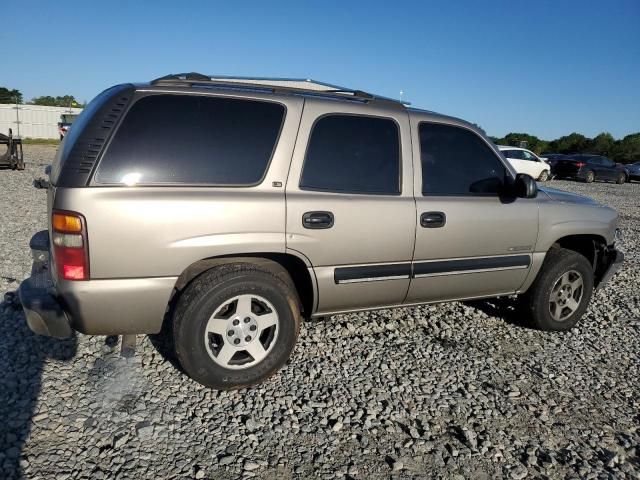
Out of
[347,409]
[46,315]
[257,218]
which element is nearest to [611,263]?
[347,409]

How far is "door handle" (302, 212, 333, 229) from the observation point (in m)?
3.01

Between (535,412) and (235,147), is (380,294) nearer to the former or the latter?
(535,412)

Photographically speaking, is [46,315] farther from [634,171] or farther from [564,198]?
[634,171]

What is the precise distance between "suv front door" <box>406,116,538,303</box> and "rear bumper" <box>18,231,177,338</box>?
5.93 feet

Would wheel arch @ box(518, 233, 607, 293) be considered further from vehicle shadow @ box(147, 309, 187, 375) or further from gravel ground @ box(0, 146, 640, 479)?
vehicle shadow @ box(147, 309, 187, 375)

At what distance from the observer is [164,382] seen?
311 cm

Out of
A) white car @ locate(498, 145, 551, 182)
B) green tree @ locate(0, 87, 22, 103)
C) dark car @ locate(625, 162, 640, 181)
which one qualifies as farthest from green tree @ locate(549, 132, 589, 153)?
green tree @ locate(0, 87, 22, 103)

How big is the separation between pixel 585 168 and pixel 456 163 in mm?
23841

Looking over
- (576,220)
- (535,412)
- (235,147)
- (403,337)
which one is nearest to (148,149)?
(235,147)

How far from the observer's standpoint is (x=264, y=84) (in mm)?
3506

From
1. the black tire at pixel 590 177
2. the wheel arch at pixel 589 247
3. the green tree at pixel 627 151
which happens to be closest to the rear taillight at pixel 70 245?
the wheel arch at pixel 589 247

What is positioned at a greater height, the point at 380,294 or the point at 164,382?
the point at 380,294

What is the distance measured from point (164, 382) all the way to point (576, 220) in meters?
3.55

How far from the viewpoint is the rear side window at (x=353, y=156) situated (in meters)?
3.13
